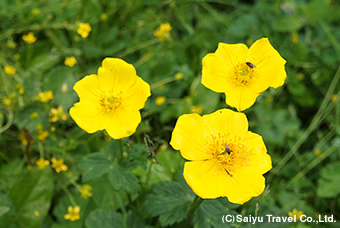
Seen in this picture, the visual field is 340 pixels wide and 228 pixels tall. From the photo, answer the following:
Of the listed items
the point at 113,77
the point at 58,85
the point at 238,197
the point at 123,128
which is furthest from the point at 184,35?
the point at 238,197

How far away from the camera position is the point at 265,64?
70.0 inches

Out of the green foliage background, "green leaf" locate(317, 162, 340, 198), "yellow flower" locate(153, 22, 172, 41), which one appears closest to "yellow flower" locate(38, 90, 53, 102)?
the green foliage background

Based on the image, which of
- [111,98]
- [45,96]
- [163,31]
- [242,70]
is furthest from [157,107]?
[242,70]

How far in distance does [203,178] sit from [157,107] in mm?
1201

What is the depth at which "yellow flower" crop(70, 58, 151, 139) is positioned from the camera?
5.52 feet

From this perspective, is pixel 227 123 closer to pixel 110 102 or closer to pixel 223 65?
pixel 223 65

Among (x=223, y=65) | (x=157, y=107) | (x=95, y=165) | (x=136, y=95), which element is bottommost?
(x=157, y=107)

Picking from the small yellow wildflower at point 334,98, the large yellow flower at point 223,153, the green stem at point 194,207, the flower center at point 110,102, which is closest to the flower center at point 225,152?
the large yellow flower at point 223,153

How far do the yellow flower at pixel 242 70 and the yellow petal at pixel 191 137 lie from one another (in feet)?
0.64

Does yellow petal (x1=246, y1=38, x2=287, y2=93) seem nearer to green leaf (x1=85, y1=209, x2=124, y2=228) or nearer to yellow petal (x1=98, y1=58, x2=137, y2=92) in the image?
yellow petal (x1=98, y1=58, x2=137, y2=92)

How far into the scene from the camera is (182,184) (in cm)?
193

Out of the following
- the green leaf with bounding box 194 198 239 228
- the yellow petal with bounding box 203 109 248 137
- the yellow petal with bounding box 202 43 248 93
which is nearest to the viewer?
the yellow petal with bounding box 203 109 248 137

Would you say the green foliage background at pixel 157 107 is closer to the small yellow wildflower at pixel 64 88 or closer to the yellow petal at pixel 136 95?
the small yellow wildflower at pixel 64 88

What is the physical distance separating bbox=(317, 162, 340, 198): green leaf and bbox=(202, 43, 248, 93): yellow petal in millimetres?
1265
